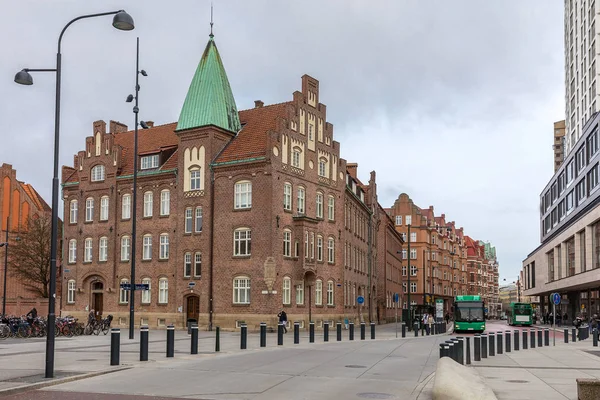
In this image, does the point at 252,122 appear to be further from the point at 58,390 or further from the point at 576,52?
the point at 576,52

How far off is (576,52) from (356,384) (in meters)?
91.7

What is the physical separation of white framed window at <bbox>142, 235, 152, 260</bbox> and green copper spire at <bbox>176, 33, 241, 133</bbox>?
8.74 metres

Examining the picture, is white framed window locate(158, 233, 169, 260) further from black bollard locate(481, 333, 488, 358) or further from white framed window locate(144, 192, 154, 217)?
black bollard locate(481, 333, 488, 358)

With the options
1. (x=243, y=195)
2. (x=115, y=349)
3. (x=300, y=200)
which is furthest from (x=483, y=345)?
(x=300, y=200)

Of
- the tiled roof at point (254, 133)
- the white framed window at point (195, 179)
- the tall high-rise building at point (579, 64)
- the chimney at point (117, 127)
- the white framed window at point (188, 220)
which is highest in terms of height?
the tall high-rise building at point (579, 64)

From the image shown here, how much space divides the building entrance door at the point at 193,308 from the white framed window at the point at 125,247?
734 cm

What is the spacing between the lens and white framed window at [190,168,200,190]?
164 ft

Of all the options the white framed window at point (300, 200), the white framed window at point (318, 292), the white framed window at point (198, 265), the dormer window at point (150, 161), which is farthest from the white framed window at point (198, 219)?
the white framed window at point (318, 292)

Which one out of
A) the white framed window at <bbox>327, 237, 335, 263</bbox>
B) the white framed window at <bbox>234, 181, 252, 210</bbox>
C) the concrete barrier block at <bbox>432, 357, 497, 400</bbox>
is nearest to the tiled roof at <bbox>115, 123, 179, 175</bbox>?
the white framed window at <bbox>234, 181, 252, 210</bbox>

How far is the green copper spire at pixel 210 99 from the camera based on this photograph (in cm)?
4981

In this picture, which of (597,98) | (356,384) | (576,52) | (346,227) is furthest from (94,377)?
(576,52)

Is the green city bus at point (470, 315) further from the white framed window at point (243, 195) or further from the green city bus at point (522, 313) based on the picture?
the green city bus at point (522, 313)

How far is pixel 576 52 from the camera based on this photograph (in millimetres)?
96188

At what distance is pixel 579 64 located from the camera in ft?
308
